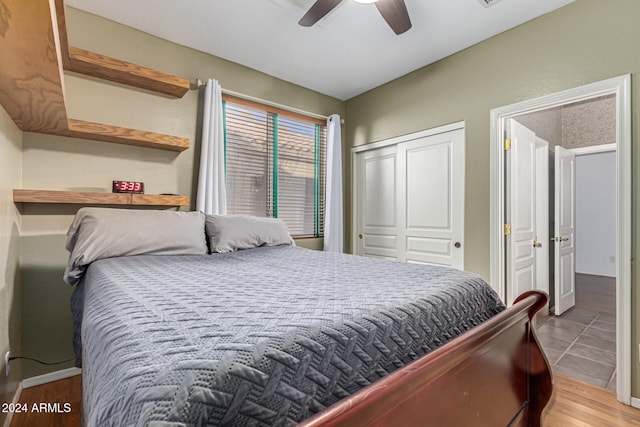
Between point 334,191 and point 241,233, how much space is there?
167 centimetres

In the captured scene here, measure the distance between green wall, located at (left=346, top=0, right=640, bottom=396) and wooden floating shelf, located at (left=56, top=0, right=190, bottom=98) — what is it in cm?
214

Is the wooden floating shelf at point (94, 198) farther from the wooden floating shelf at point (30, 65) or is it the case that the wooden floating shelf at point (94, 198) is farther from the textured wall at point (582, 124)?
the textured wall at point (582, 124)

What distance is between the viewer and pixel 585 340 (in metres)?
2.86

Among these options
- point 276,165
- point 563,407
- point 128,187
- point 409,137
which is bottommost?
point 563,407

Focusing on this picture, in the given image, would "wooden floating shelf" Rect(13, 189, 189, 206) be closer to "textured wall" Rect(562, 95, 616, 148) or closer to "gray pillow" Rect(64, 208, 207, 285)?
"gray pillow" Rect(64, 208, 207, 285)

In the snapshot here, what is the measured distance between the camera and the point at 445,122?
2951 millimetres

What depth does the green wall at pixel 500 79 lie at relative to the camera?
6.57 feet

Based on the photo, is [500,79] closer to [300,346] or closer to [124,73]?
[300,346]

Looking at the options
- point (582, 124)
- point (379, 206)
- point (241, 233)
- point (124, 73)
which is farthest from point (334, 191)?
point (582, 124)

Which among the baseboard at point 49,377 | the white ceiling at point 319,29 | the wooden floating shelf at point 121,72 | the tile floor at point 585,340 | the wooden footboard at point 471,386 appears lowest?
the tile floor at point 585,340

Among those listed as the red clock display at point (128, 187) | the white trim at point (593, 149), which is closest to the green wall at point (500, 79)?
the white trim at point (593, 149)

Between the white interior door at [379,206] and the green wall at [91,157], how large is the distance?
1932 mm

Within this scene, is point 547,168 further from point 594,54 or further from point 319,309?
point 319,309

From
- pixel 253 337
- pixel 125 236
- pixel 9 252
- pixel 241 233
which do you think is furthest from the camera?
pixel 241 233
